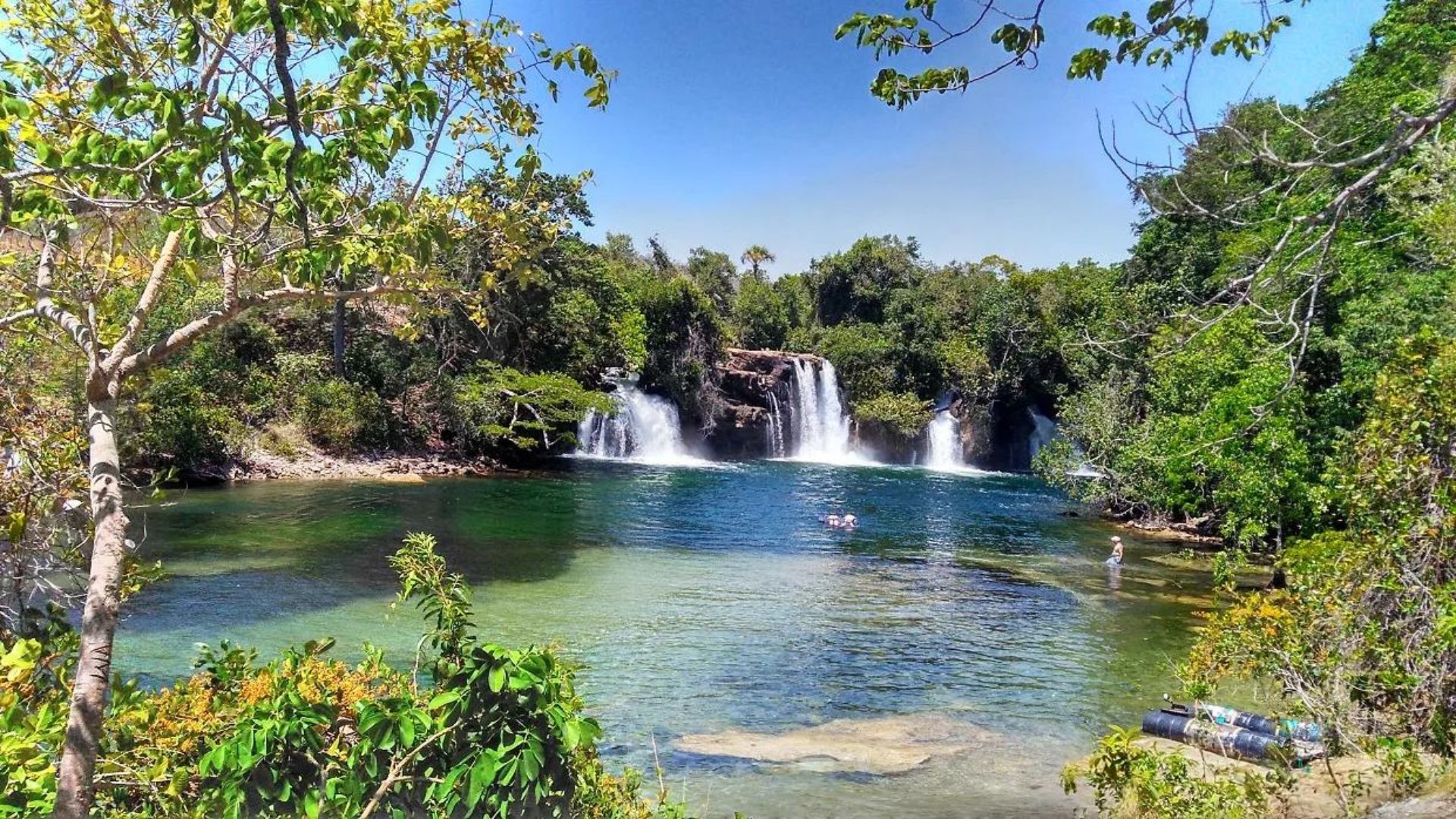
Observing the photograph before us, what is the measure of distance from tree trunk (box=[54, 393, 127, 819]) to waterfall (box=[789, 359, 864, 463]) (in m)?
42.4

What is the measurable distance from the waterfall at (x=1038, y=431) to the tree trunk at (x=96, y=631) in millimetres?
47793

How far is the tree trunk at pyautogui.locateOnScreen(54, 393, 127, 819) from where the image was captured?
3043mm

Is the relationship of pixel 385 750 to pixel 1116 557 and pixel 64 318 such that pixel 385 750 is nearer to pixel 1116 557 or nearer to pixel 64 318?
pixel 64 318

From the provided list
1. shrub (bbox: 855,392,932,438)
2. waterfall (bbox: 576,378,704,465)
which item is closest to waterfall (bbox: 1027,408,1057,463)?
shrub (bbox: 855,392,932,438)

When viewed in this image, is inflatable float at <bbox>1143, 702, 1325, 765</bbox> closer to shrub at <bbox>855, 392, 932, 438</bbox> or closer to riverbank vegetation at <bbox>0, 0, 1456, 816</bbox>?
riverbank vegetation at <bbox>0, 0, 1456, 816</bbox>

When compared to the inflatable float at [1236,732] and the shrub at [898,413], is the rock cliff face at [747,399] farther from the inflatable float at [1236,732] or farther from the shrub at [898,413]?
the inflatable float at [1236,732]

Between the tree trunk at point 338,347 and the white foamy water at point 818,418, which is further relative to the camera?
the white foamy water at point 818,418

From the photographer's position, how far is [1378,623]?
5746mm

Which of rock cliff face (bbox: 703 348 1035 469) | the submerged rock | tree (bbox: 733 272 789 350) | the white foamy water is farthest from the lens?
tree (bbox: 733 272 789 350)

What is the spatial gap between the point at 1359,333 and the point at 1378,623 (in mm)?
12551

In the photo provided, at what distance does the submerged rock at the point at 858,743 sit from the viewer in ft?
26.1

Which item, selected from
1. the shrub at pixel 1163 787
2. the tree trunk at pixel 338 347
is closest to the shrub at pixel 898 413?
the tree trunk at pixel 338 347

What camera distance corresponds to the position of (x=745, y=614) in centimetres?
1339

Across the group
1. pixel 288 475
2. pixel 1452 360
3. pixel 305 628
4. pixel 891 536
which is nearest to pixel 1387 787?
pixel 1452 360
